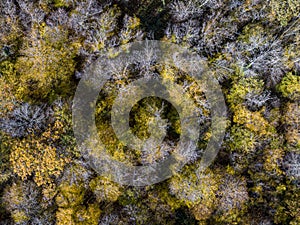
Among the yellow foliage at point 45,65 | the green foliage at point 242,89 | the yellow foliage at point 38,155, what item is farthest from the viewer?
the green foliage at point 242,89

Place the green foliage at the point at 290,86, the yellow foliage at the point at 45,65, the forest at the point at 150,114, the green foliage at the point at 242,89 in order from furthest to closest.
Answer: the green foliage at the point at 290,86 < the green foliage at the point at 242,89 < the yellow foliage at the point at 45,65 < the forest at the point at 150,114

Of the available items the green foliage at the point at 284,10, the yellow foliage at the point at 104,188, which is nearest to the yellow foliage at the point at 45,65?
the yellow foliage at the point at 104,188

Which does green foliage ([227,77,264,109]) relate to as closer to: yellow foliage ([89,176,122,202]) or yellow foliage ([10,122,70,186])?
yellow foliage ([89,176,122,202])

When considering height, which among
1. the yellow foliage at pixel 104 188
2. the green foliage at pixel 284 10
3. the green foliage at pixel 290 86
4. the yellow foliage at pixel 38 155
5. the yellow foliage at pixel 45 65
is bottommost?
the yellow foliage at pixel 104 188

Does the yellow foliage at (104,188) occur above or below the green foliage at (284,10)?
below

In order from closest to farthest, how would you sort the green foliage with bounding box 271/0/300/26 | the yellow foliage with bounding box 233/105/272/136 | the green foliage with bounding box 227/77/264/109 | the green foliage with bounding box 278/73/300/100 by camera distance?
the yellow foliage with bounding box 233/105/272/136 → the green foliage with bounding box 227/77/264/109 → the green foliage with bounding box 271/0/300/26 → the green foliage with bounding box 278/73/300/100

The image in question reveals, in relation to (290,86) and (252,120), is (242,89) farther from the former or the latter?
(290,86)

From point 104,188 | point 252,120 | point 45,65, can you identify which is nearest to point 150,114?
point 104,188

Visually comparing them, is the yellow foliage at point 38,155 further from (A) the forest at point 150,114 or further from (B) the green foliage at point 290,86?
(B) the green foliage at point 290,86

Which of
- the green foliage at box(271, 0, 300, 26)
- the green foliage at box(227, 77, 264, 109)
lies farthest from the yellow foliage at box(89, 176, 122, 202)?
the green foliage at box(271, 0, 300, 26)
